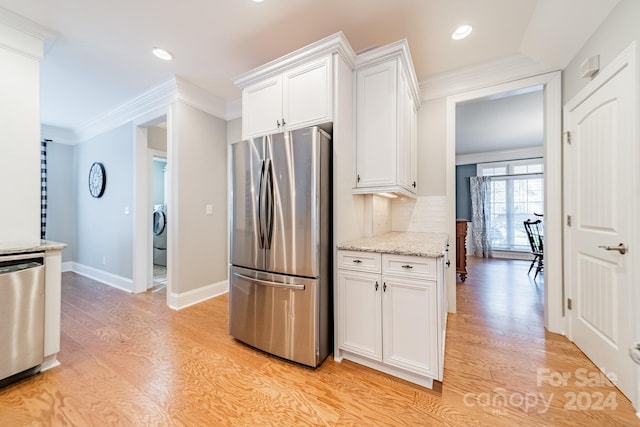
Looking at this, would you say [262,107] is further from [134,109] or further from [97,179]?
[97,179]

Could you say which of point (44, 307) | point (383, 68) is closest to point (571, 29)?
point (383, 68)

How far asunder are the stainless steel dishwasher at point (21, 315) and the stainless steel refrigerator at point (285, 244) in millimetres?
1310

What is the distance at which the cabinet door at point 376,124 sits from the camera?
2.04m

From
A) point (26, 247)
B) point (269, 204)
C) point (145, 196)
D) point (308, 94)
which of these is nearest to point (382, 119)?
point (308, 94)

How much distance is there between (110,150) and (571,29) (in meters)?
5.61

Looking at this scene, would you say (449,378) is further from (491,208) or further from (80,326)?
(491,208)

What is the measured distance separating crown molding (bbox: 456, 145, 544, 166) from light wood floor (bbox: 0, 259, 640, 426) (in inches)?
200

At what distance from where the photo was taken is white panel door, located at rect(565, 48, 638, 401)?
1546 millimetres

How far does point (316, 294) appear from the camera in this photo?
1.81 m

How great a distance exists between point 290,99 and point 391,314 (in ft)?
6.03

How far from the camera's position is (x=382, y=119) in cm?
209

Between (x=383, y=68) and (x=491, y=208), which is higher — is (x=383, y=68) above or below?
above

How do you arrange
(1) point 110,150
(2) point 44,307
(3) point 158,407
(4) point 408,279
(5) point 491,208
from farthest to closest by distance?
1. (5) point 491,208
2. (1) point 110,150
3. (2) point 44,307
4. (4) point 408,279
5. (3) point 158,407

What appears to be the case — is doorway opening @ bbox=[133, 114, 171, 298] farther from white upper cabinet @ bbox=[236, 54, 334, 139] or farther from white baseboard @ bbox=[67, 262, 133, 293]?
white upper cabinet @ bbox=[236, 54, 334, 139]
